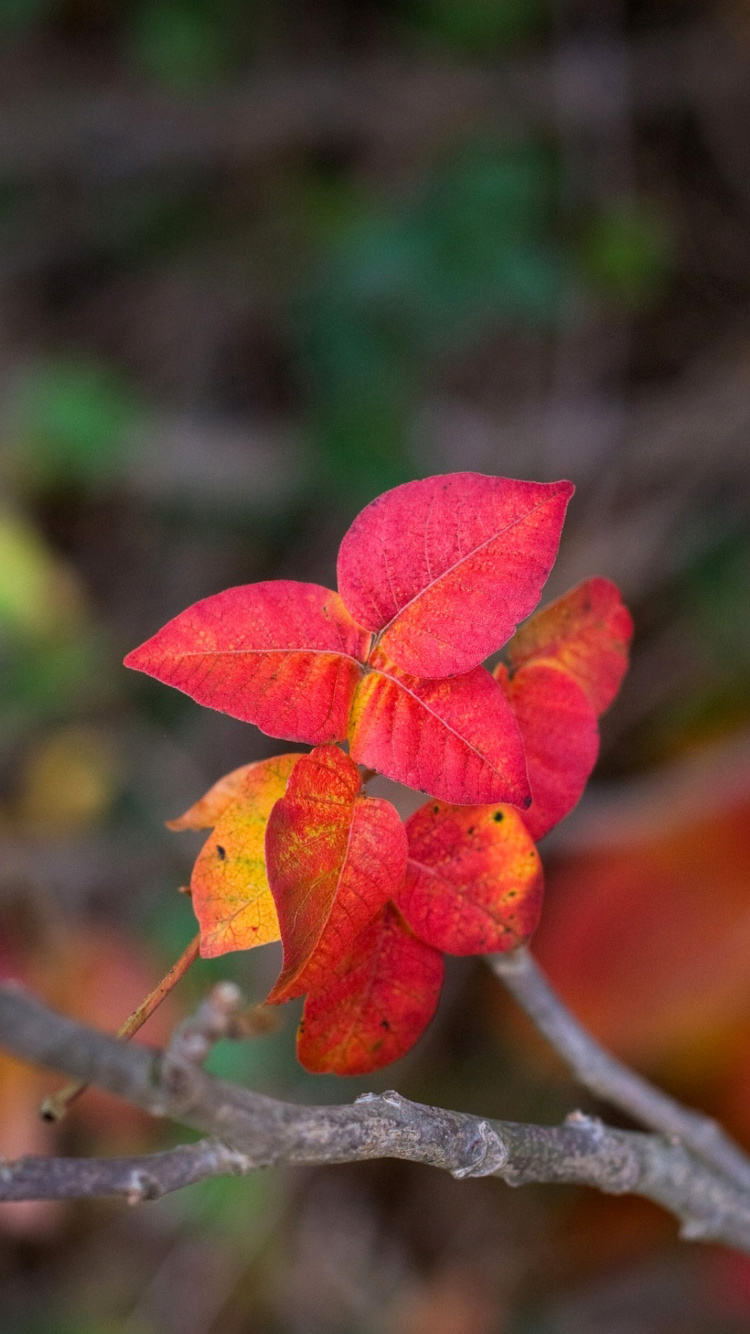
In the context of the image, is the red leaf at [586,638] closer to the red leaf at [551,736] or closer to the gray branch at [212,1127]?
the red leaf at [551,736]

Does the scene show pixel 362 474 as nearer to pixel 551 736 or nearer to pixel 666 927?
pixel 666 927

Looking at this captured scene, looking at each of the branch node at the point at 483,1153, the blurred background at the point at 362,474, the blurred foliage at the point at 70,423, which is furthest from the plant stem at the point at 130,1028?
the blurred foliage at the point at 70,423

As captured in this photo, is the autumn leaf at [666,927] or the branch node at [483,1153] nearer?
the branch node at [483,1153]

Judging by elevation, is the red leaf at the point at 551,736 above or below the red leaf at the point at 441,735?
below

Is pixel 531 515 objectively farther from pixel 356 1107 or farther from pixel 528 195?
pixel 528 195

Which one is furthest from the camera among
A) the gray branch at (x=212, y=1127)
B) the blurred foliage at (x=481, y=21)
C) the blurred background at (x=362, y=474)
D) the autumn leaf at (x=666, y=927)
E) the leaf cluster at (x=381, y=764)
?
the blurred foliage at (x=481, y=21)

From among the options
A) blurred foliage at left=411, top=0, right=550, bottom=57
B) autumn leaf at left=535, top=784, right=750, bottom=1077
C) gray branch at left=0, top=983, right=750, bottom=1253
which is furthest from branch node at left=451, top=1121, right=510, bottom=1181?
blurred foliage at left=411, top=0, right=550, bottom=57

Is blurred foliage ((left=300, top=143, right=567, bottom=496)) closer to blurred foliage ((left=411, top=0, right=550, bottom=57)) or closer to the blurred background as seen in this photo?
the blurred background

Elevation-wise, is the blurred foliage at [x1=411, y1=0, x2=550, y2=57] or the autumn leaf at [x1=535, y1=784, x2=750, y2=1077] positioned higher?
the blurred foliage at [x1=411, y1=0, x2=550, y2=57]
